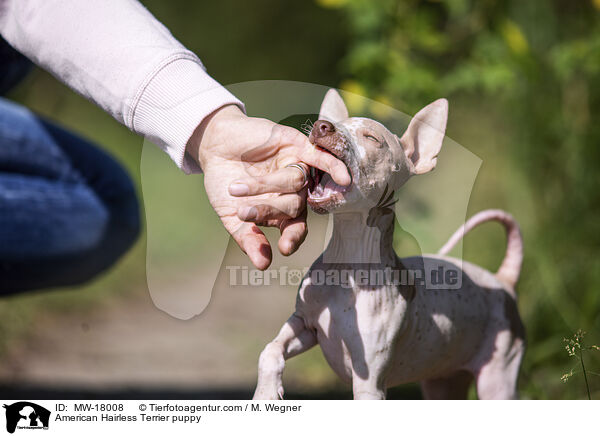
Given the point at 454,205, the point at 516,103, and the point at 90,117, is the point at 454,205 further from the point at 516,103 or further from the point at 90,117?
the point at 90,117

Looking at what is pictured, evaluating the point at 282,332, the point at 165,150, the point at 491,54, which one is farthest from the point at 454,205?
the point at 491,54

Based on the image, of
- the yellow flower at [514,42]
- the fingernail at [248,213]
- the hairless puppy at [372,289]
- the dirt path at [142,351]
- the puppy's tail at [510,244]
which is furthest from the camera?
the dirt path at [142,351]

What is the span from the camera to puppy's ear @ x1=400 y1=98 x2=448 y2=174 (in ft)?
5.22

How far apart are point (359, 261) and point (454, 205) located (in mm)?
391

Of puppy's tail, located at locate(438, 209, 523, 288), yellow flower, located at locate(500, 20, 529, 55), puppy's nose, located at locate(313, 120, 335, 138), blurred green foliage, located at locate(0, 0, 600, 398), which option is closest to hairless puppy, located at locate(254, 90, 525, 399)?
puppy's nose, located at locate(313, 120, 335, 138)

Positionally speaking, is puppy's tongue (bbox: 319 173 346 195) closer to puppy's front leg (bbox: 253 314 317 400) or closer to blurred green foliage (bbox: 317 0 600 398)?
puppy's front leg (bbox: 253 314 317 400)

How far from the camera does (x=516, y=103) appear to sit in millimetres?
3352

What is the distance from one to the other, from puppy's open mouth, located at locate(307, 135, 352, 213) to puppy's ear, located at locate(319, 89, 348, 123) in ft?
0.82

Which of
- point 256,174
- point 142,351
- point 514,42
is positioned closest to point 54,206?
point 256,174

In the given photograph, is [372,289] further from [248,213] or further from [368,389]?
[248,213]

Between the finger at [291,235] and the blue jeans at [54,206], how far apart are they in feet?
4.36

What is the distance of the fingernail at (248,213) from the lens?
4.45 feet
